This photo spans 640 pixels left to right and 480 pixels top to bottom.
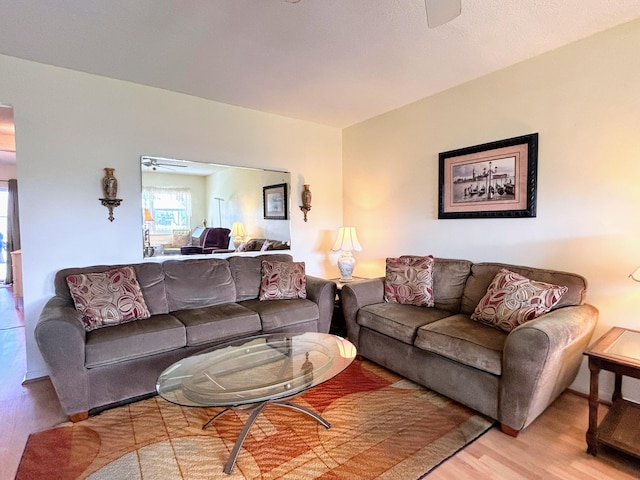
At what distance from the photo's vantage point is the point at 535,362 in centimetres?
177

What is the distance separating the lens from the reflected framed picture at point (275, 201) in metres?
3.92

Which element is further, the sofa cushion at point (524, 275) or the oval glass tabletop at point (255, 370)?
the sofa cushion at point (524, 275)

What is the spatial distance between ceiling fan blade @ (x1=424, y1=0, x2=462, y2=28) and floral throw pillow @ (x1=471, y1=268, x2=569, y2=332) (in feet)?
5.71

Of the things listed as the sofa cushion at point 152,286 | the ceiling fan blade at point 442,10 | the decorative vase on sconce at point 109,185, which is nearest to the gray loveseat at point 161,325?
the sofa cushion at point 152,286

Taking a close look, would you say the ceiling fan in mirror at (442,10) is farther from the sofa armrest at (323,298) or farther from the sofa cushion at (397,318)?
the sofa armrest at (323,298)

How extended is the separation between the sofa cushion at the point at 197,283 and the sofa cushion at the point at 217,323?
13 cm

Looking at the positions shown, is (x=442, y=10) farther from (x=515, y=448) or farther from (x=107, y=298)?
(x=107, y=298)

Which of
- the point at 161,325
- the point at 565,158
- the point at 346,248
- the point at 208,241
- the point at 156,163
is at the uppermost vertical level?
the point at 156,163

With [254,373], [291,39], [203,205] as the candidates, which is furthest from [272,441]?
[291,39]

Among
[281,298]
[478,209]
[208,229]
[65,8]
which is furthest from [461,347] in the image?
[65,8]

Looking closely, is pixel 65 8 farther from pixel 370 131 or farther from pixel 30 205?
pixel 370 131

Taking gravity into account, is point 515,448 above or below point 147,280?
below

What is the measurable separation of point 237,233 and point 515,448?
300 centimetres

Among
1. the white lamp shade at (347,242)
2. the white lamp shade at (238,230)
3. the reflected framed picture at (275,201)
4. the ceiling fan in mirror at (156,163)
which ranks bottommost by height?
the white lamp shade at (347,242)
